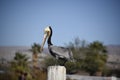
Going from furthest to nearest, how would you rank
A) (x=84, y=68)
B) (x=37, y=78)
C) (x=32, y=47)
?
(x=32, y=47)
(x=84, y=68)
(x=37, y=78)

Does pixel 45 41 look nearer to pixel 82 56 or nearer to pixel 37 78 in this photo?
pixel 37 78

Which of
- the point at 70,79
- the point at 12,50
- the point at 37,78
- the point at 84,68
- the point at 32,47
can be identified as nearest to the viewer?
the point at 70,79

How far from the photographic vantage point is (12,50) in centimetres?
2455

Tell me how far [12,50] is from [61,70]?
71.8 feet

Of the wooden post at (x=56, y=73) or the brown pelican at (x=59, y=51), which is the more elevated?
the brown pelican at (x=59, y=51)

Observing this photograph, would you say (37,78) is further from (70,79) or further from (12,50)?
(12,50)

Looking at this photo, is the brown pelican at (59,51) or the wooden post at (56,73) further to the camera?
the brown pelican at (59,51)

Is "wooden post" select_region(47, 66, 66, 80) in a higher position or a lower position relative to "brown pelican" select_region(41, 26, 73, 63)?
lower

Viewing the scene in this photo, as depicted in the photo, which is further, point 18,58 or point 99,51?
point 99,51

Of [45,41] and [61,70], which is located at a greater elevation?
[45,41]

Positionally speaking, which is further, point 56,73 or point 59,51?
point 59,51

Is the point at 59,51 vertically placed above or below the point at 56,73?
above

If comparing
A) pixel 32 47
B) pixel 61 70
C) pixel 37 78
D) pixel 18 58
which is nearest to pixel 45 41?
pixel 61 70

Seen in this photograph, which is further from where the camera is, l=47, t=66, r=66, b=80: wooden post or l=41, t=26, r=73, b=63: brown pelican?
l=41, t=26, r=73, b=63: brown pelican
